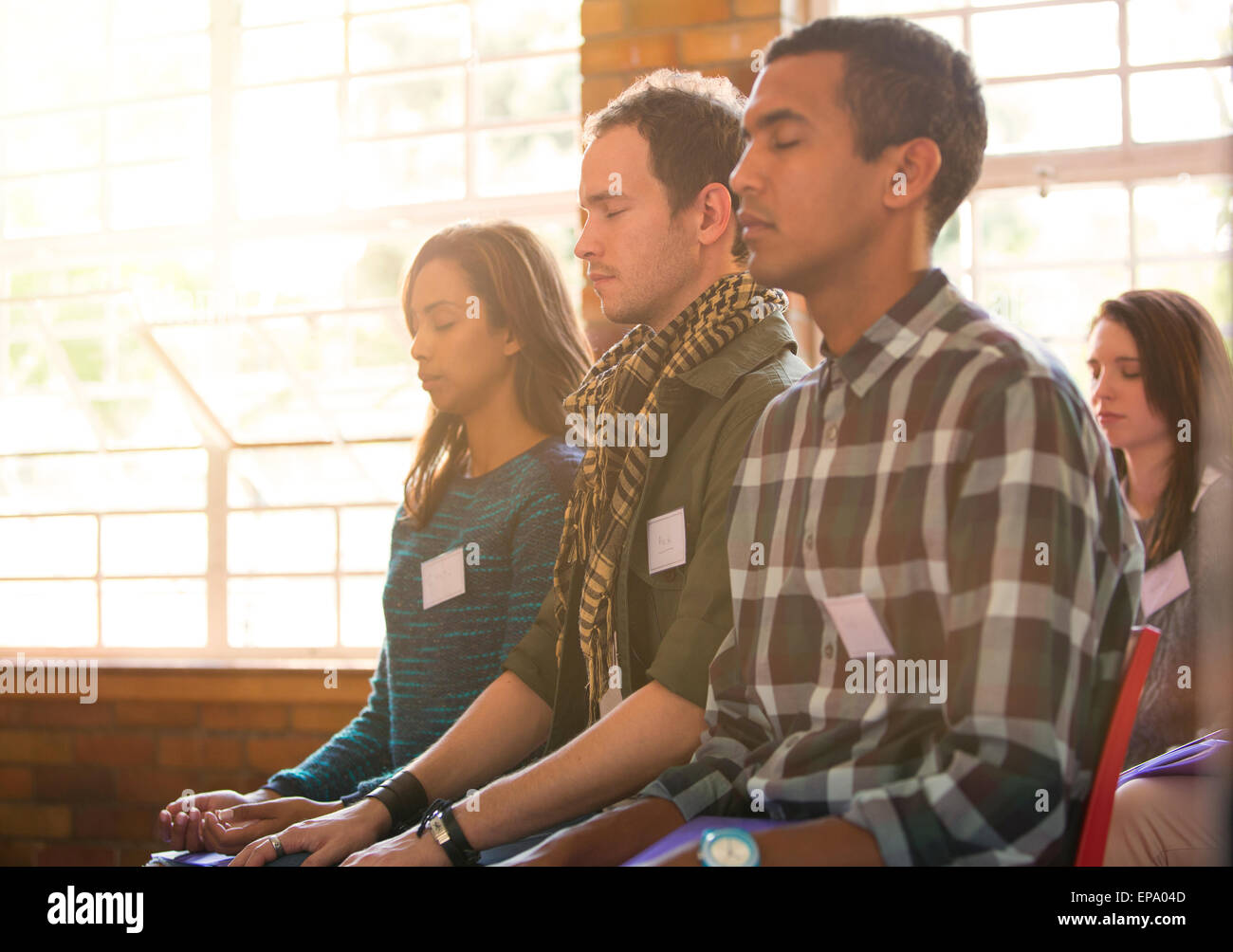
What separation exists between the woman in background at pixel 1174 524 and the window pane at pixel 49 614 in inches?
120

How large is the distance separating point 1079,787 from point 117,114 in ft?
12.1

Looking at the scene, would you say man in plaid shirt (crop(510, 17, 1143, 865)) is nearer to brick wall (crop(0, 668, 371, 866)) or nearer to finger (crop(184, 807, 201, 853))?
finger (crop(184, 807, 201, 853))

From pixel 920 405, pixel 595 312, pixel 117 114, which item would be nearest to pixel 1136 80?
pixel 595 312

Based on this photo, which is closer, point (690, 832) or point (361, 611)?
point (690, 832)

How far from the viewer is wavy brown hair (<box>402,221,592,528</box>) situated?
6.95 ft

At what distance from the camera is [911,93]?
4.23ft

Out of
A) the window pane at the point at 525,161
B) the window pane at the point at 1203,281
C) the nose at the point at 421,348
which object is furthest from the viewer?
the window pane at the point at 525,161

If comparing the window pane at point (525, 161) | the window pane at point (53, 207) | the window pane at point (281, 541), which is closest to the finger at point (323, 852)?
the window pane at point (281, 541)

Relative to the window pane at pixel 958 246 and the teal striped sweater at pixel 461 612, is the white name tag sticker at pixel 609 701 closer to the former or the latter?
the teal striped sweater at pixel 461 612

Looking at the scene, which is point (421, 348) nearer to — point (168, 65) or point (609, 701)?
point (609, 701)

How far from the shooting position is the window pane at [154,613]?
3.55m

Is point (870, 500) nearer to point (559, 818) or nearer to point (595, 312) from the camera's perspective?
point (559, 818)

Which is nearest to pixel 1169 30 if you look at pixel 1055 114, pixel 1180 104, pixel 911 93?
pixel 1180 104

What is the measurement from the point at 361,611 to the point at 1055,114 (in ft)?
7.63
